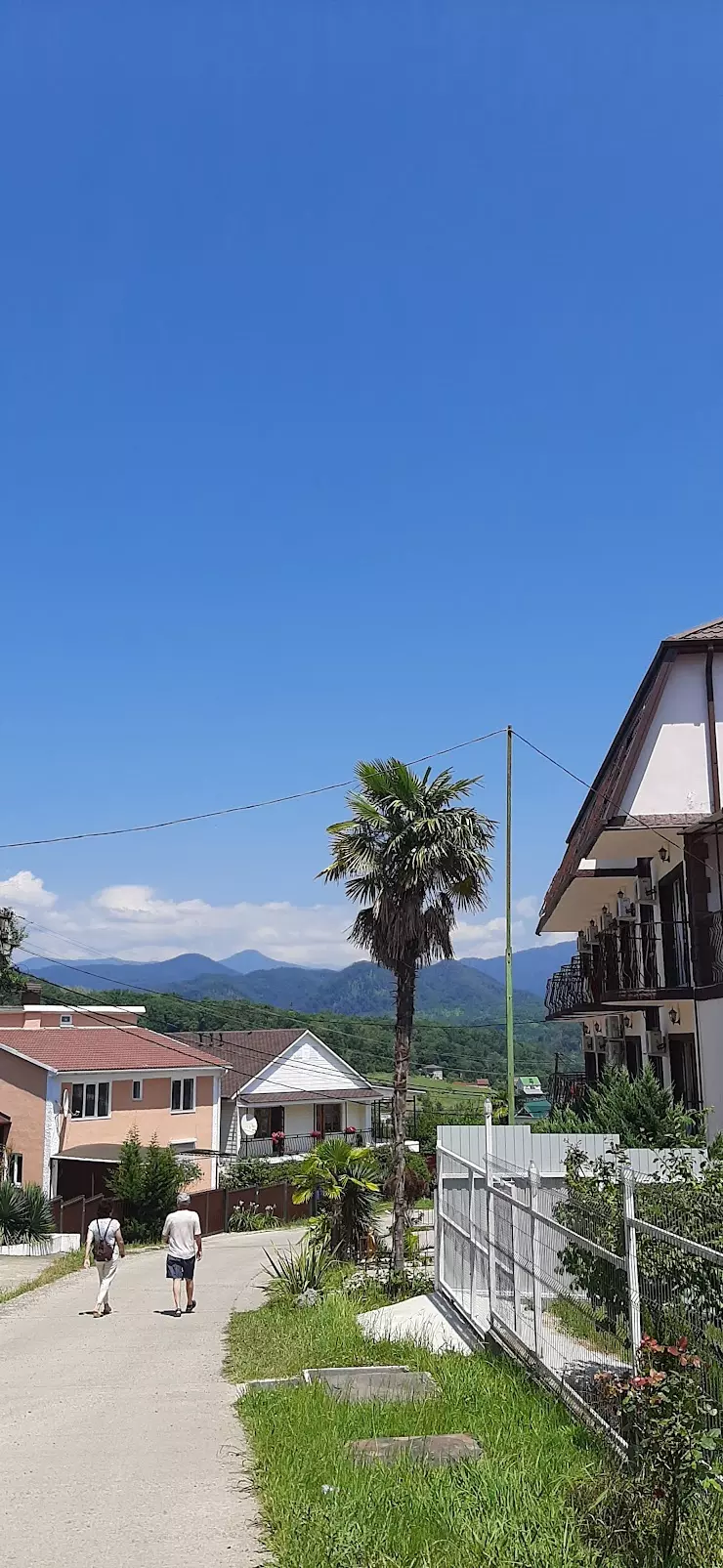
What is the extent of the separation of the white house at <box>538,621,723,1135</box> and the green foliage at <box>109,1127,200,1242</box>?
46.4 ft

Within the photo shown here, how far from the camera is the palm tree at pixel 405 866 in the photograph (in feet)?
76.8

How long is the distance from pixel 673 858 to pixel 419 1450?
16.6m

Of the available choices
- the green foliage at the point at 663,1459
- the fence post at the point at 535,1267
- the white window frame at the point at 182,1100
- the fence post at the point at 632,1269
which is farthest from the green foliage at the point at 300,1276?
the white window frame at the point at 182,1100

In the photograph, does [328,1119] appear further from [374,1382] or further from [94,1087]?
[374,1382]

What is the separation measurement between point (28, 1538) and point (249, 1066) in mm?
54832

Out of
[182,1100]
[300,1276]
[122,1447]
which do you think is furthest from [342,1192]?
[182,1100]

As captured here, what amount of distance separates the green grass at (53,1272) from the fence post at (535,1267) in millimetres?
14406

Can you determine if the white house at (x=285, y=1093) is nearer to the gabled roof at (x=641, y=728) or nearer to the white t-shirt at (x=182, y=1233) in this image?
the gabled roof at (x=641, y=728)

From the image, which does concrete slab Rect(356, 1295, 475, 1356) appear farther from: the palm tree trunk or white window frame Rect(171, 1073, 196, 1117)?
white window frame Rect(171, 1073, 196, 1117)

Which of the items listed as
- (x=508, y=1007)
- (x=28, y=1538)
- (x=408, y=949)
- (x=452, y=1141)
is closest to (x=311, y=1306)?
(x=452, y=1141)

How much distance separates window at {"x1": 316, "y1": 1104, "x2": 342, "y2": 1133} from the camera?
62.7 m

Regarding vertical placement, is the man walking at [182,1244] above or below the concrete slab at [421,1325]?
above

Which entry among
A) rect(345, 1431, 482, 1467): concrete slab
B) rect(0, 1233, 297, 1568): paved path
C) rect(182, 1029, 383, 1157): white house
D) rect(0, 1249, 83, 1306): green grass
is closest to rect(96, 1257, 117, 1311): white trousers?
rect(0, 1233, 297, 1568): paved path

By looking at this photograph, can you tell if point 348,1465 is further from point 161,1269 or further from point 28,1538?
point 161,1269
